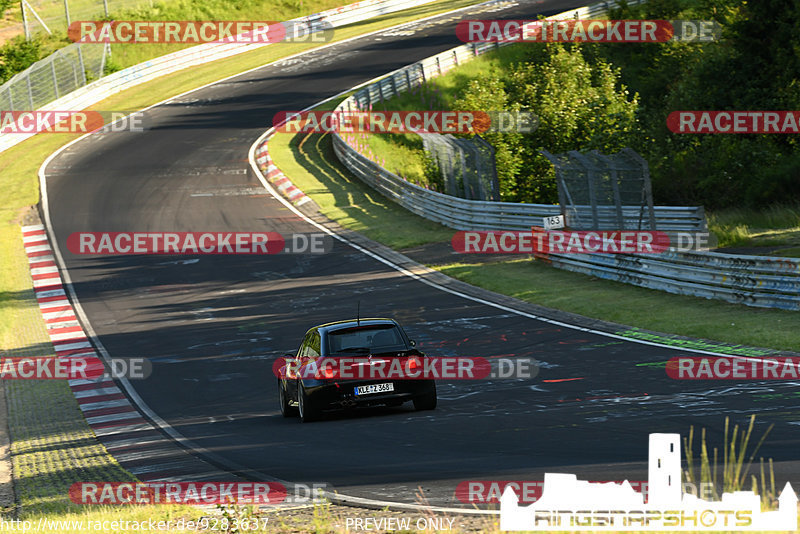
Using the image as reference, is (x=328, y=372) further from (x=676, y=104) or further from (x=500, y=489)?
(x=676, y=104)

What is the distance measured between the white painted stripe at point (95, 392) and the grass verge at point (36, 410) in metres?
0.20

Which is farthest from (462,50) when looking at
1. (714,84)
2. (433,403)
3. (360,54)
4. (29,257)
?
(433,403)

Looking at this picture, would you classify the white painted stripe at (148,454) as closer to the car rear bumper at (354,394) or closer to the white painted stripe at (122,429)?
the white painted stripe at (122,429)

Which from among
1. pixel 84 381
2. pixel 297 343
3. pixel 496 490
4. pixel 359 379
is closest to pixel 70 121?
pixel 84 381

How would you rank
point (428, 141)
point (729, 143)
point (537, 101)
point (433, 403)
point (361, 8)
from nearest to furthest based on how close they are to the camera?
point (433, 403)
point (729, 143)
point (428, 141)
point (537, 101)
point (361, 8)

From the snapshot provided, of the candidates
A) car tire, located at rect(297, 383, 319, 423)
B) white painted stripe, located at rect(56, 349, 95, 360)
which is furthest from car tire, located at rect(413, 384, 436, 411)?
white painted stripe, located at rect(56, 349, 95, 360)

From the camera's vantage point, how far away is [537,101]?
4572 cm

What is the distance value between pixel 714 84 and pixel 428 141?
10884mm

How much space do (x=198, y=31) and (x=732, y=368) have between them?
57.0 metres

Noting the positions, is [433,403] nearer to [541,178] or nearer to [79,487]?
[79,487]

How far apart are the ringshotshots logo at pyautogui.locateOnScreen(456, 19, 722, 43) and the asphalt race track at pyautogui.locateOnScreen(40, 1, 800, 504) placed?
66.6ft

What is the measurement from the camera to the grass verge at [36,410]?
1034 cm

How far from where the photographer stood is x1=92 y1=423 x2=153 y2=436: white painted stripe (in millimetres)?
14859

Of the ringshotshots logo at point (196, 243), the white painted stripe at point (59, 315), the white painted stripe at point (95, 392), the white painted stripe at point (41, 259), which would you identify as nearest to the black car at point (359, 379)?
the white painted stripe at point (95, 392)
